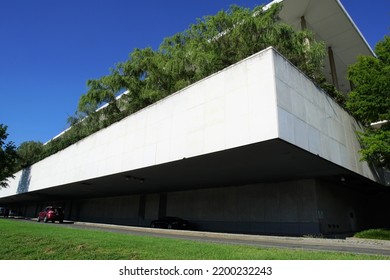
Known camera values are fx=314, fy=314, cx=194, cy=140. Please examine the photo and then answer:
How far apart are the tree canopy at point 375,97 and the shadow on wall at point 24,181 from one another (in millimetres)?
40262

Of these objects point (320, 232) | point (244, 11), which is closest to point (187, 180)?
point (320, 232)

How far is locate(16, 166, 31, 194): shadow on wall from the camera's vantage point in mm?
42594

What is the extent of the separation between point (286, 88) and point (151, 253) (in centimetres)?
1046

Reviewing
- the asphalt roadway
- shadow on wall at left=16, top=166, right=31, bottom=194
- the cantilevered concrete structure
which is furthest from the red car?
the asphalt roadway

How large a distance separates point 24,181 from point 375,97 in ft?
143

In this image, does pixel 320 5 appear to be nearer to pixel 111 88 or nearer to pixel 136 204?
pixel 111 88

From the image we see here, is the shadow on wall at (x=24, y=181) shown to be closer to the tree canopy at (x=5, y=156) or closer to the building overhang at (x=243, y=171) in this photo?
the tree canopy at (x=5, y=156)

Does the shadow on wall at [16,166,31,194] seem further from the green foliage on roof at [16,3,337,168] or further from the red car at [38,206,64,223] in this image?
the green foliage on roof at [16,3,337,168]

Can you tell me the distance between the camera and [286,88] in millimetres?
15117

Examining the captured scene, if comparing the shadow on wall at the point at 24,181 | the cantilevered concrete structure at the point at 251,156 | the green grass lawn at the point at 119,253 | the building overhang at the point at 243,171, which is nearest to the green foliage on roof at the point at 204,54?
the cantilevered concrete structure at the point at 251,156

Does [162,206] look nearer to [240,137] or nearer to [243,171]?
[243,171]

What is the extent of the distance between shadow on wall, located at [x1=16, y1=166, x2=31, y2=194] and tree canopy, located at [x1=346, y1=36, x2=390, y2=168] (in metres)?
40.3

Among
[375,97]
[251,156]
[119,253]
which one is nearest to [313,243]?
[251,156]

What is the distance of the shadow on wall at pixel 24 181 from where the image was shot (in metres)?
42.6
